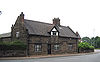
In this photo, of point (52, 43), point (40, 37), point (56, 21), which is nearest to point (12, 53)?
point (40, 37)

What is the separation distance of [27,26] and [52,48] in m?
7.92

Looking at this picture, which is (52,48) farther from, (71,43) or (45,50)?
(71,43)

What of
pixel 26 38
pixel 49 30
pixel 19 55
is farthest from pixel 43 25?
pixel 19 55

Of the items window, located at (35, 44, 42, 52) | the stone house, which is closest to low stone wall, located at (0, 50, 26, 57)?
the stone house

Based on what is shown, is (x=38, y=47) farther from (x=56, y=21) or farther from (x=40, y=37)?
(x=56, y=21)

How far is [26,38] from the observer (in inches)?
1119

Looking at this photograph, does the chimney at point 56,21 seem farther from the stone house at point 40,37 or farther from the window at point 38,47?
the window at point 38,47

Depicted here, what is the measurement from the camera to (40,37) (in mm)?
30281


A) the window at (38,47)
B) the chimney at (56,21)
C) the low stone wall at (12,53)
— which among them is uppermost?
the chimney at (56,21)

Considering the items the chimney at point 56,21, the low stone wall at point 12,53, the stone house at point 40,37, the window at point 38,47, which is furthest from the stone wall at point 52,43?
the chimney at point 56,21

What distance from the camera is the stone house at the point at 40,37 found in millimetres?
28656

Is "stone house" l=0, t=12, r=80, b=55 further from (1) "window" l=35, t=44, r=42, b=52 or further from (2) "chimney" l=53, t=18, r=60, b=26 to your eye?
(2) "chimney" l=53, t=18, r=60, b=26

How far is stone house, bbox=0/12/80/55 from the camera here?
28.7 metres

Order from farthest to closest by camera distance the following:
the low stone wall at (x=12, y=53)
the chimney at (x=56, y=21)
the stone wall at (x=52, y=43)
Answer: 1. the chimney at (x=56, y=21)
2. the stone wall at (x=52, y=43)
3. the low stone wall at (x=12, y=53)
